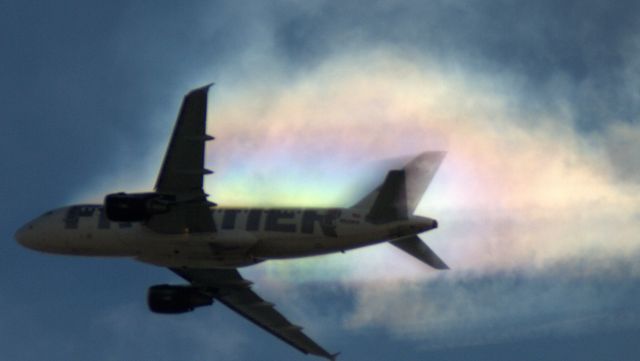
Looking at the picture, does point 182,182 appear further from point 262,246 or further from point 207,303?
point 207,303

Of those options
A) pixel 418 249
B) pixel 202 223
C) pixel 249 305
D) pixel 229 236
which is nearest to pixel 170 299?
pixel 249 305

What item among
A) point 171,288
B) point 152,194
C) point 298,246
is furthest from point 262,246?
point 171,288

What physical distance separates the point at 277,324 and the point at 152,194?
61.2 ft

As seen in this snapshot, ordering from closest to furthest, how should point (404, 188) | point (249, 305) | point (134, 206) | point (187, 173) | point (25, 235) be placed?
point (187, 173) → point (404, 188) → point (134, 206) → point (25, 235) → point (249, 305)

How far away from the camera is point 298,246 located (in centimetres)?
7100

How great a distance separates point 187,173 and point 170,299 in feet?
52.4

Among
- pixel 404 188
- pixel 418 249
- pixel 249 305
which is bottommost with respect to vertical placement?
pixel 249 305

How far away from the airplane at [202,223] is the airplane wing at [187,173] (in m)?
0.05

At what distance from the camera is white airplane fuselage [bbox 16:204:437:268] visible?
229 feet

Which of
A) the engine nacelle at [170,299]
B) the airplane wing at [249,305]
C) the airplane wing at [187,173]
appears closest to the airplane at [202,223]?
the airplane wing at [187,173]

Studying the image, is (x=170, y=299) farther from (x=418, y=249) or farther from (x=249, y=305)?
(x=418, y=249)

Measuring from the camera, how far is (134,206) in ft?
229

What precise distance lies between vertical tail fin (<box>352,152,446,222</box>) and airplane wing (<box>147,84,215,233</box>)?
8.84 meters

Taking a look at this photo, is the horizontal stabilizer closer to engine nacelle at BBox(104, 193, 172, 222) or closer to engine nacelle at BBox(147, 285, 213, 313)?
engine nacelle at BBox(104, 193, 172, 222)
